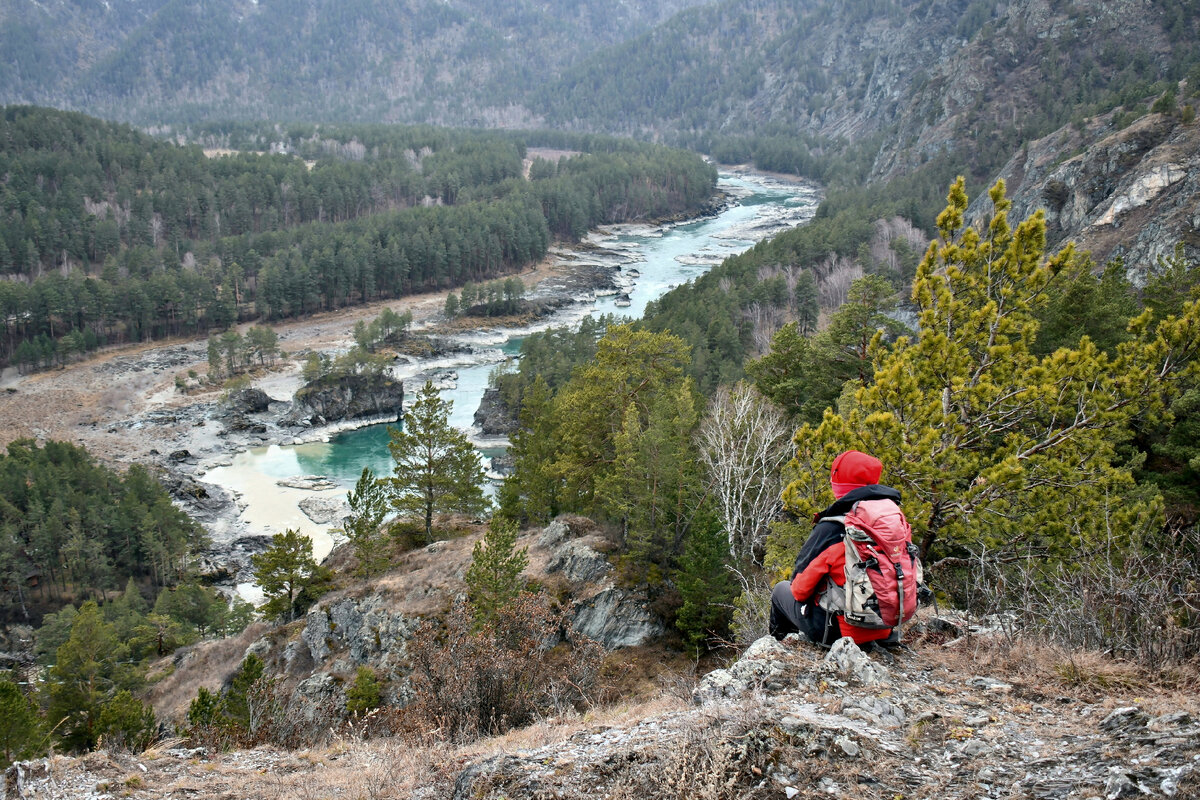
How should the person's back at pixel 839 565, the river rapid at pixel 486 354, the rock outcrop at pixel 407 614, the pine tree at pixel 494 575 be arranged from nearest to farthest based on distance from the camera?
the person's back at pixel 839 565 → the pine tree at pixel 494 575 → the rock outcrop at pixel 407 614 → the river rapid at pixel 486 354

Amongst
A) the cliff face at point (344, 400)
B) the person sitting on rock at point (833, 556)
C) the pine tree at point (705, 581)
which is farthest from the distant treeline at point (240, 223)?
the person sitting on rock at point (833, 556)

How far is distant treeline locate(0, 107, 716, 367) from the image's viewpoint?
92125 mm

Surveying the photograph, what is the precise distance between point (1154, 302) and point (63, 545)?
60261 mm

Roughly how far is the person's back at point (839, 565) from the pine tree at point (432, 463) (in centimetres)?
2775

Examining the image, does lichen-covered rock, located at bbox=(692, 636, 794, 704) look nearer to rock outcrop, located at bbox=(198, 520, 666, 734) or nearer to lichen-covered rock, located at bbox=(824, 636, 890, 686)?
lichen-covered rock, located at bbox=(824, 636, 890, 686)

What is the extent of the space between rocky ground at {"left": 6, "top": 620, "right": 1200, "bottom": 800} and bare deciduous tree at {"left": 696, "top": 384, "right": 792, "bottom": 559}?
1554cm

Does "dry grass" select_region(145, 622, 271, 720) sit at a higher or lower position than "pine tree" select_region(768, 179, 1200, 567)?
lower

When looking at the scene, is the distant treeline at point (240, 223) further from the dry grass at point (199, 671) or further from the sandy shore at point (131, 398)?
the dry grass at point (199, 671)

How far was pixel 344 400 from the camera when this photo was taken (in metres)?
73.5

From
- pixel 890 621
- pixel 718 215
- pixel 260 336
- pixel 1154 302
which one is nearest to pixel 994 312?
pixel 890 621

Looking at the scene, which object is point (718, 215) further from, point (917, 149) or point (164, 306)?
point (164, 306)

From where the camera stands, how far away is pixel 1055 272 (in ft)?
34.5

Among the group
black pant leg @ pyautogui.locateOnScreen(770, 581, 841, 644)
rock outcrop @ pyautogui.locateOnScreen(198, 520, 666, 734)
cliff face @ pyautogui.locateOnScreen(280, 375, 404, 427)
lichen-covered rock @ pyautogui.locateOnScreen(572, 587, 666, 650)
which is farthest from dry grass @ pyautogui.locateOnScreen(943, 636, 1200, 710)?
cliff face @ pyautogui.locateOnScreen(280, 375, 404, 427)

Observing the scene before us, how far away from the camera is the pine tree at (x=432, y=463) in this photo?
33.2 m
